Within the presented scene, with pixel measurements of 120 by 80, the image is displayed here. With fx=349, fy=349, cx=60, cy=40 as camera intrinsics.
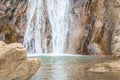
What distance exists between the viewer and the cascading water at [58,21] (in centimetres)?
3941

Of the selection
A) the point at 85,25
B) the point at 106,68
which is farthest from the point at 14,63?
the point at 85,25

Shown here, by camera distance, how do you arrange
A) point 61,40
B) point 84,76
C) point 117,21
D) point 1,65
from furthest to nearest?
point 61,40
point 117,21
point 84,76
point 1,65

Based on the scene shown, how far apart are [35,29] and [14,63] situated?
91.7ft

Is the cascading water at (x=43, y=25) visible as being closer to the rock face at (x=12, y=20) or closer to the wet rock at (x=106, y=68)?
the rock face at (x=12, y=20)

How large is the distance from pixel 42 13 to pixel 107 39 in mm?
9141

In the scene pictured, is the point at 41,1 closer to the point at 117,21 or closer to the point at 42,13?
the point at 42,13

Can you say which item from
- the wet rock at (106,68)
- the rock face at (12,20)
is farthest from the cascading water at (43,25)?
the wet rock at (106,68)

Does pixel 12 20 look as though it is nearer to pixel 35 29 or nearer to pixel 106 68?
pixel 35 29

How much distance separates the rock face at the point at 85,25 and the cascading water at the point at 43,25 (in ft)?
1.96

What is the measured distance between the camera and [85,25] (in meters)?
38.5

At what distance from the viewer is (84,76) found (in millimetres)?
18391

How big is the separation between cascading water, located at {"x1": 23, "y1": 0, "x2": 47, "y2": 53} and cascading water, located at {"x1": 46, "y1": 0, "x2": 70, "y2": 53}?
1057 mm

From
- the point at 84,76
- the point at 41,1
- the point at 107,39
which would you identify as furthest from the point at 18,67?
the point at 41,1

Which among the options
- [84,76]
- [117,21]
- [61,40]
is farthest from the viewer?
[61,40]
